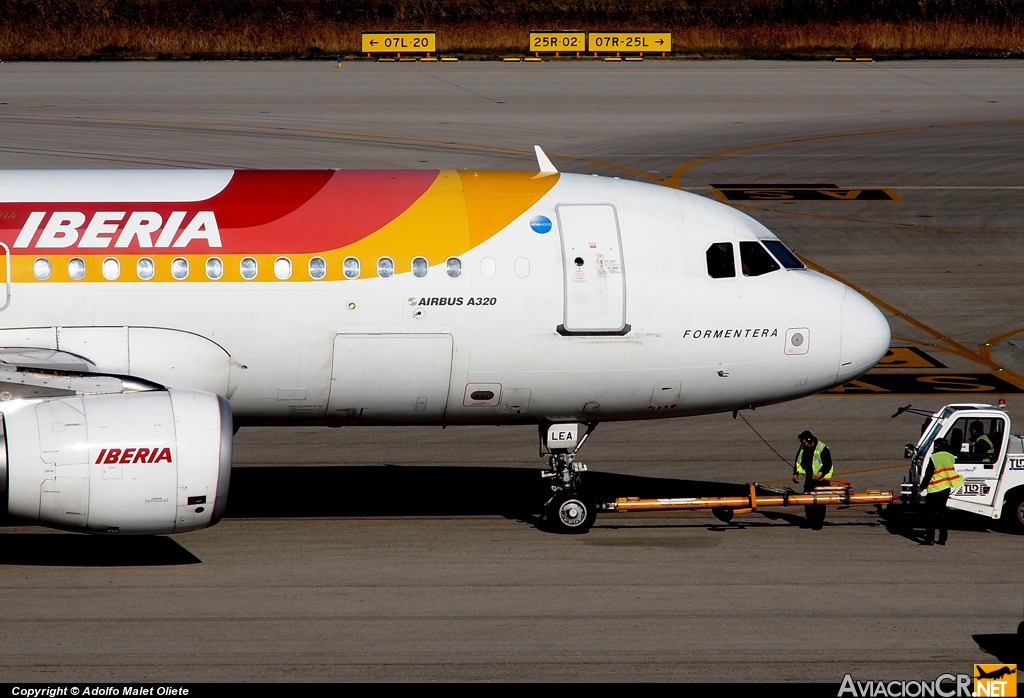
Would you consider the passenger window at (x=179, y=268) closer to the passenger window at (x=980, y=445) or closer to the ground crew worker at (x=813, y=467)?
the ground crew worker at (x=813, y=467)

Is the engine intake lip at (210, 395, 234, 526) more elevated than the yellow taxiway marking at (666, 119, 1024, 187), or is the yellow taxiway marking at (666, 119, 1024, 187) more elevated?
the yellow taxiway marking at (666, 119, 1024, 187)

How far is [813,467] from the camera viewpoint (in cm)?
2136

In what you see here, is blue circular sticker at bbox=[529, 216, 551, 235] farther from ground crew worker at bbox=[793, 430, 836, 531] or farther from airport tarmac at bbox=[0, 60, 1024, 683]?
ground crew worker at bbox=[793, 430, 836, 531]

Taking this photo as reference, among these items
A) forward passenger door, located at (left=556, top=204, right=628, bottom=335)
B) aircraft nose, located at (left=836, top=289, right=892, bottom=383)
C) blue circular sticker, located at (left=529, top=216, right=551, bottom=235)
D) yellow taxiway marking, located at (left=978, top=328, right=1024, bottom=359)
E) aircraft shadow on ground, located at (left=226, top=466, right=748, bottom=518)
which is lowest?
aircraft shadow on ground, located at (left=226, top=466, right=748, bottom=518)

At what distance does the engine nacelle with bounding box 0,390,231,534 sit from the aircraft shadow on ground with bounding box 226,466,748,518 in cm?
456

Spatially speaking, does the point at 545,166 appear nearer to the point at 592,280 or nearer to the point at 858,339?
the point at 592,280

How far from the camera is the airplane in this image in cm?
1850

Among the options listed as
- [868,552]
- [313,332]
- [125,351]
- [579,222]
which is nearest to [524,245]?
[579,222]

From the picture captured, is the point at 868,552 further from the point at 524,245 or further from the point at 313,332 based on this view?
the point at 313,332

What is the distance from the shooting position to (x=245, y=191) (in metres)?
19.6

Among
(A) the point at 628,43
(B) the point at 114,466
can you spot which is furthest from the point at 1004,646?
(A) the point at 628,43

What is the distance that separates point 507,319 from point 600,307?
142 cm

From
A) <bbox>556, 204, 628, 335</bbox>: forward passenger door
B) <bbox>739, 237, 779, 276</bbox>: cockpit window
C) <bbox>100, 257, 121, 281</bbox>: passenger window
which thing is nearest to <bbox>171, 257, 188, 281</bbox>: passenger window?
<bbox>100, 257, 121, 281</bbox>: passenger window

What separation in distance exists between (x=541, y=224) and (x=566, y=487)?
14.2 feet
